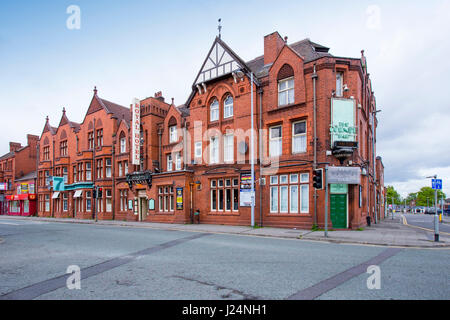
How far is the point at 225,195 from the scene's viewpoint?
21984 mm

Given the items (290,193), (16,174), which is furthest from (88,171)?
(290,193)

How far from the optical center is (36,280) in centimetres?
718

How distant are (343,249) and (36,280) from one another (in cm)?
1016

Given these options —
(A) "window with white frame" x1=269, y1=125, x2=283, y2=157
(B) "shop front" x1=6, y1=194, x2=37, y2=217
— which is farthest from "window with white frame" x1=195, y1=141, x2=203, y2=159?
(B) "shop front" x1=6, y1=194, x2=37, y2=217

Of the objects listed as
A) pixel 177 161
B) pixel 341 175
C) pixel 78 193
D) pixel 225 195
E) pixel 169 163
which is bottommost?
pixel 78 193

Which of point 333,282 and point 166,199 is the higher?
point 166,199

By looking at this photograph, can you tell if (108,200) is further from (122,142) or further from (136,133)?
(136,133)

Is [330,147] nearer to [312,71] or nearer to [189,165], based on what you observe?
[312,71]

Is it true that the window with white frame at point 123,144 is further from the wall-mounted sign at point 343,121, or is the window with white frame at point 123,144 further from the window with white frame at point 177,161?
the wall-mounted sign at point 343,121

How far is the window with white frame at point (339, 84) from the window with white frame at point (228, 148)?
819 cm

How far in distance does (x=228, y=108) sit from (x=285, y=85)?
5036 mm

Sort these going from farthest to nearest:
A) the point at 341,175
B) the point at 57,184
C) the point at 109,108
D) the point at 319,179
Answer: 1. the point at 57,184
2. the point at 109,108
3. the point at 341,175
4. the point at 319,179

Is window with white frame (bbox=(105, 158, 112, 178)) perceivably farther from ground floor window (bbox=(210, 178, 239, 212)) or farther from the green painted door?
the green painted door
